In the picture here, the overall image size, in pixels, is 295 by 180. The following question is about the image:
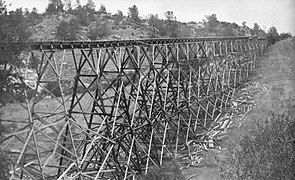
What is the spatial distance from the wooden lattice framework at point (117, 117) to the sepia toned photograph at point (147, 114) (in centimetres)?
6

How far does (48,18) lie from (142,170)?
165ft

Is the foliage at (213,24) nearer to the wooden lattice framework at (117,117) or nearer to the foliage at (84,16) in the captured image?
the foliage at (84,16)

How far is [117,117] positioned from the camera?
1262 cm

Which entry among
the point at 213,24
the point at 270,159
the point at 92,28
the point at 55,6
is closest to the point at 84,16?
the point at 92,28

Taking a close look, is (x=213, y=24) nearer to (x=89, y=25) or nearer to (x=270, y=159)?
(x=89, y=25)

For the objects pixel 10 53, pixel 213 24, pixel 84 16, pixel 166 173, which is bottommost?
pixel 166 173

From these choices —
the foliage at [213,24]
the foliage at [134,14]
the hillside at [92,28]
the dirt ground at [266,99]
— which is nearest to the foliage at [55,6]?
the hillside at [92,28]

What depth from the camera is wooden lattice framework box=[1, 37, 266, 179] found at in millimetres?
9134

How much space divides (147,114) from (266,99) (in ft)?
40.2

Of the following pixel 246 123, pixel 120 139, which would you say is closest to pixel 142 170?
pixel 120 139

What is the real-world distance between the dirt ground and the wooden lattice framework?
1.37m

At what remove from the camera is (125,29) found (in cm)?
5647

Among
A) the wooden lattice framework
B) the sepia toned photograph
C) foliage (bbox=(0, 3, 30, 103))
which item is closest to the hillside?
the sepia toned photograph

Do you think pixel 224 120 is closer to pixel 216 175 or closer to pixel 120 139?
pixel 216 175
